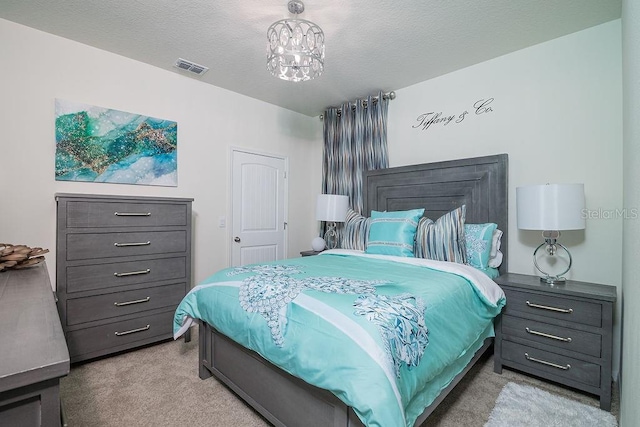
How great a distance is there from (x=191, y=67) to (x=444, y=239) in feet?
9.59

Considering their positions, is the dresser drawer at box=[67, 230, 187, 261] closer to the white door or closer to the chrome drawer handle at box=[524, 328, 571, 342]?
the white door

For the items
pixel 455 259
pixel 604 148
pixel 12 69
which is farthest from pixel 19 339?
pixel 604 148

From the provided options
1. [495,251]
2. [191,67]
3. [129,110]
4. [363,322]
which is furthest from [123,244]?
[495,251]

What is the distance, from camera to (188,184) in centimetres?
325

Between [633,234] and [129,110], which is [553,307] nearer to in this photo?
[633,234]

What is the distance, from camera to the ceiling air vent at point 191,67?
9.51ft

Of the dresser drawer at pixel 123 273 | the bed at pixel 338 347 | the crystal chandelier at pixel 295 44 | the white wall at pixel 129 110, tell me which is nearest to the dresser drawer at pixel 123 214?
the dresser drawer at pixel 123 273

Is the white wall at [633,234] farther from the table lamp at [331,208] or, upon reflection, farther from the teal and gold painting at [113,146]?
the teal and gold painting at [113,146]

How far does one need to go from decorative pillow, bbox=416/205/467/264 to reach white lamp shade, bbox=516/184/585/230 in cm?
52

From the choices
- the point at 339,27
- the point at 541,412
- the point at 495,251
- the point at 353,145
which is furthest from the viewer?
the point at 353,145

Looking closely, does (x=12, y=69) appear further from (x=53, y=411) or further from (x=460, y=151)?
(x=460, y=151)

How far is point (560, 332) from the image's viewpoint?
2006 mm

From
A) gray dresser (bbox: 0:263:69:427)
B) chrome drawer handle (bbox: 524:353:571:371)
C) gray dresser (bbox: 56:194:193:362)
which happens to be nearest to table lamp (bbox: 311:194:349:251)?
gray dresser (bbox: 56:194:193:362)

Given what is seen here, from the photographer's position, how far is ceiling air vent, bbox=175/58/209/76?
2.90 m
